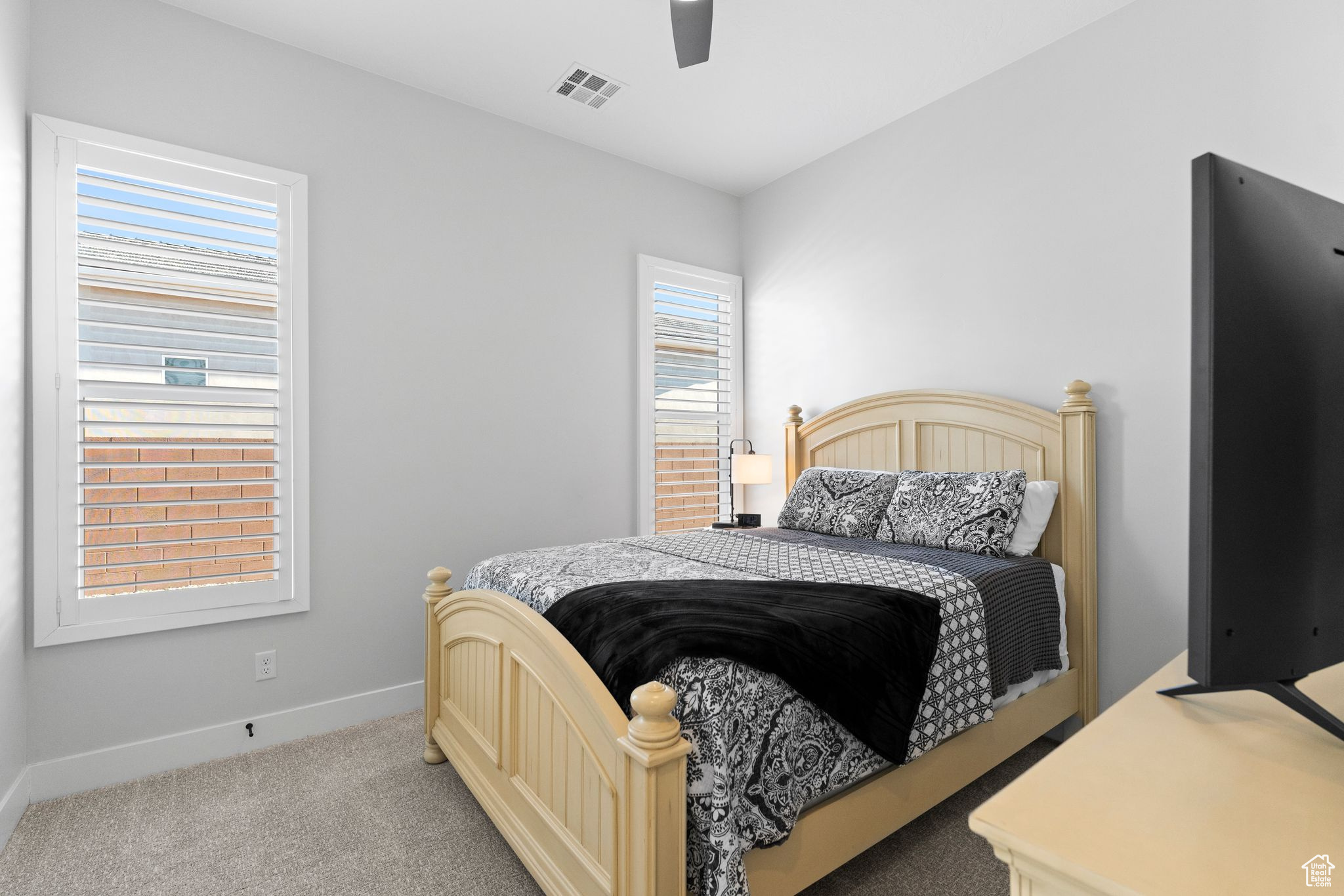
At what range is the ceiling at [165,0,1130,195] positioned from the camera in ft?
8.36

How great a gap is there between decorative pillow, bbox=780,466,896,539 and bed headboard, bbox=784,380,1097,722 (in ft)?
0.85

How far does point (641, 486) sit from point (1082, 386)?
2.23 m

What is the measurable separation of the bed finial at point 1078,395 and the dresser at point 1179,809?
204 centimetres

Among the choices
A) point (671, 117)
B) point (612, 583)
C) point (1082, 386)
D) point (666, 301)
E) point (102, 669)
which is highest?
point (671, 117)

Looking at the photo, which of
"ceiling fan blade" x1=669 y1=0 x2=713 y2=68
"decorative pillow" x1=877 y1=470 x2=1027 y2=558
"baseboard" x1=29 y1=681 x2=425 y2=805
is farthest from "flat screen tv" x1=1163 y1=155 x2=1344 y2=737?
"baseboard" x1=29 y1=681 x2=425 y2=805

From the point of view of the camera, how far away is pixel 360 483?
293 centimetres

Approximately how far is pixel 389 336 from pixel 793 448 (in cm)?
226

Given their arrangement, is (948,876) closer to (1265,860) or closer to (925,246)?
(1265,860)

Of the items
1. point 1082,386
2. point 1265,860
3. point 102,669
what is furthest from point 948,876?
point 102,669

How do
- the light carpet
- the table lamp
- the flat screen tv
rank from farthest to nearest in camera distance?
the table lamp, the light carpet, the flat screen tv

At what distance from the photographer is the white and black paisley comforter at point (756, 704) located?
1.32m

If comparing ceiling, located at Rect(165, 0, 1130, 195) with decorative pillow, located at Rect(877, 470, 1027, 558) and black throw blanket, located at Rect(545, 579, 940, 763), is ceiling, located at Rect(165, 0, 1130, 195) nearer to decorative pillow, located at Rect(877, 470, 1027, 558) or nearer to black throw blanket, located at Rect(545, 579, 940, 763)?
decorative pillow, located at Rect(877, 470, 1027, 558)

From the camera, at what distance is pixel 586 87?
10.1 ft

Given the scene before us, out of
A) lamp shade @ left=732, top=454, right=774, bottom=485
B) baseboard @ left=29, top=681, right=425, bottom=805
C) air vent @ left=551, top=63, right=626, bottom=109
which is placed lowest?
baseboard @ left=29, top=681, right=425, bottom=805
